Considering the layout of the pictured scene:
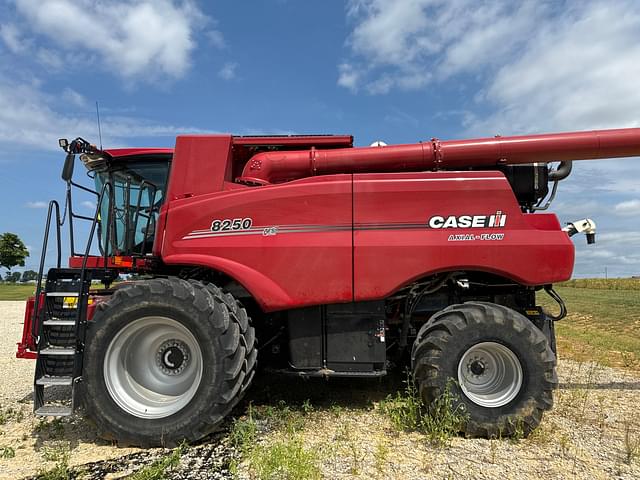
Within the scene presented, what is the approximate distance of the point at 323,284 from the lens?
420 centimetres

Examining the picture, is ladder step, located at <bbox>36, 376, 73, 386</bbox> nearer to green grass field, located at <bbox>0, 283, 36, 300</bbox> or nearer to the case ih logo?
the case ih logo

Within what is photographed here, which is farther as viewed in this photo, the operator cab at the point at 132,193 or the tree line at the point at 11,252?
the tree line at the point at 11,252

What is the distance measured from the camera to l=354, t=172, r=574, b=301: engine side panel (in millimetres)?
4184

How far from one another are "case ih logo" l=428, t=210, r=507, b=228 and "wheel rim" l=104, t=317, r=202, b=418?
257 cm

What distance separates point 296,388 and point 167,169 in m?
3.12

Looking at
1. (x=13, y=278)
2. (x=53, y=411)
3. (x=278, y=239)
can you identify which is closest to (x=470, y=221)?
(x=278, y=239)

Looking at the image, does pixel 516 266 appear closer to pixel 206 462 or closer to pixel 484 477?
pixel 484 477

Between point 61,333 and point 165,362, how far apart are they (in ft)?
3.45

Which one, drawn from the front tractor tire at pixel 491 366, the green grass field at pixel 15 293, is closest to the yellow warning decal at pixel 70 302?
the front tractor tire at pixel 491 366

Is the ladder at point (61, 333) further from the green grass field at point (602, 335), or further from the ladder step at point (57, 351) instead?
the green grass field at point (602, 335)

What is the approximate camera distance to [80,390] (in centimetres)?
394

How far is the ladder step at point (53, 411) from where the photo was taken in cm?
376

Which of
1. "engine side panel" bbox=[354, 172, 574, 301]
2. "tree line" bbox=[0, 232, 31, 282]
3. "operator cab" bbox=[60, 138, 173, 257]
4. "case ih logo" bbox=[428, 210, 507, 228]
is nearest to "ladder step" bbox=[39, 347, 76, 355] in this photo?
"operator cab" bbox=[60, 138, 173, 257]

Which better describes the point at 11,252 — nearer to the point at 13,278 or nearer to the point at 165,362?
the point at 13,278
